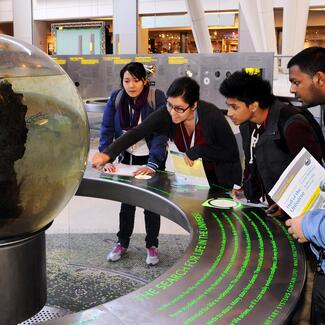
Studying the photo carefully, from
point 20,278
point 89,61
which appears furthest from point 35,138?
point 89,61

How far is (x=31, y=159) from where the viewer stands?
1276 millimetres

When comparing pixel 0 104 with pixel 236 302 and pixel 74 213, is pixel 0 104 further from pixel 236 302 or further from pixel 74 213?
pixel 74 213

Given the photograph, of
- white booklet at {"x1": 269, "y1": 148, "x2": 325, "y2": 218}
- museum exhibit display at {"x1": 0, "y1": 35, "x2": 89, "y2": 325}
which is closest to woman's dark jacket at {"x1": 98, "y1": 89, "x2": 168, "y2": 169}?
white booklet at {"x1": 269, "y1": 148, "x2": 325, "y2": 218}

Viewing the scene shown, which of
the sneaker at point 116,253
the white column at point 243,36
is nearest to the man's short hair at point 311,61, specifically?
the sneaker at point 116,253

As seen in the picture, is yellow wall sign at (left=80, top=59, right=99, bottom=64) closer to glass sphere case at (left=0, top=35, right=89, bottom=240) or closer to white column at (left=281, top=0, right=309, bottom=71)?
white column at (left=281, top=0, right=309, bottom=71)

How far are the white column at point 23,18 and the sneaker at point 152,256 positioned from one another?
61.3 ft

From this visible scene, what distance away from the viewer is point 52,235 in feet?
14.6

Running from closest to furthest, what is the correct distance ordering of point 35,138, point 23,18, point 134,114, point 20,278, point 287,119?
point 35,138 → point 20,278 → point 287,119 → point 134,114 → point 23,18

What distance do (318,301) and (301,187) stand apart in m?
0.42

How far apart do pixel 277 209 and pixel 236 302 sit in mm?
961

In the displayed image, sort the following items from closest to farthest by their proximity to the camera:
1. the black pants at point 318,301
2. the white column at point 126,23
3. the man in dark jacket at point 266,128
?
the black pants at point 318,301 < the man in dark jacket at point 266,128 < the white column at point 126,23

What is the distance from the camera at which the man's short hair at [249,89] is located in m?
2.24

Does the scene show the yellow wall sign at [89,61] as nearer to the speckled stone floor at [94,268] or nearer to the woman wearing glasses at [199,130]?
the speckled stone floor at [94,268]

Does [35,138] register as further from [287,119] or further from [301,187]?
[287,119]
